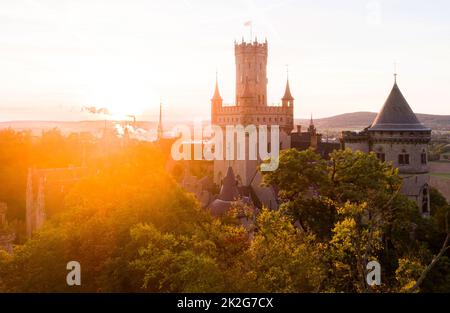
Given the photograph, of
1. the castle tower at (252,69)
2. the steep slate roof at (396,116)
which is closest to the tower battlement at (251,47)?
the castle tower at (252,69)

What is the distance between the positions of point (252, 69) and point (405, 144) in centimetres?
6312

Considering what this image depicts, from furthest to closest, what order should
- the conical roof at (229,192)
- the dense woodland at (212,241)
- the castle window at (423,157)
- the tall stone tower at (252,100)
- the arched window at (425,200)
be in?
1. the tall stone tower at (252,100)
2. the arched window at (425,200)
3. the castle window at (423,157)
4. the conical roof at (229,192)
5. the dense woodland at (212,241)

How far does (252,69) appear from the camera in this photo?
10012cm

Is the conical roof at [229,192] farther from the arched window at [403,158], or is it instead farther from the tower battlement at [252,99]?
the tower battlement at [252,99]

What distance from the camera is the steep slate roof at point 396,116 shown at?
39.5 meters

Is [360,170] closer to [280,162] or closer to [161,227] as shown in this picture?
[280,162]

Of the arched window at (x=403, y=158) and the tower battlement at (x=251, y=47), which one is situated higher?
the tower battlement at (x=251, y=47)

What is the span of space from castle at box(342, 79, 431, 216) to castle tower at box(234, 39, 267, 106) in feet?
196

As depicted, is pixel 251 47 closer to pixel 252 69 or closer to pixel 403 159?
pixel 252 69

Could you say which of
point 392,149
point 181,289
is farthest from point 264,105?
point 181,289

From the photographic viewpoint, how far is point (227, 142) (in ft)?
178

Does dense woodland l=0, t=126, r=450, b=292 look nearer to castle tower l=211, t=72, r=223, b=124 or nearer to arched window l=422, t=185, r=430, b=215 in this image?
arched window l=422, t=185, r=430, b=215

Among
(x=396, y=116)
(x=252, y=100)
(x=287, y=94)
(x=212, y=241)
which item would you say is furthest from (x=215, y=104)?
(x=212, y=241)
